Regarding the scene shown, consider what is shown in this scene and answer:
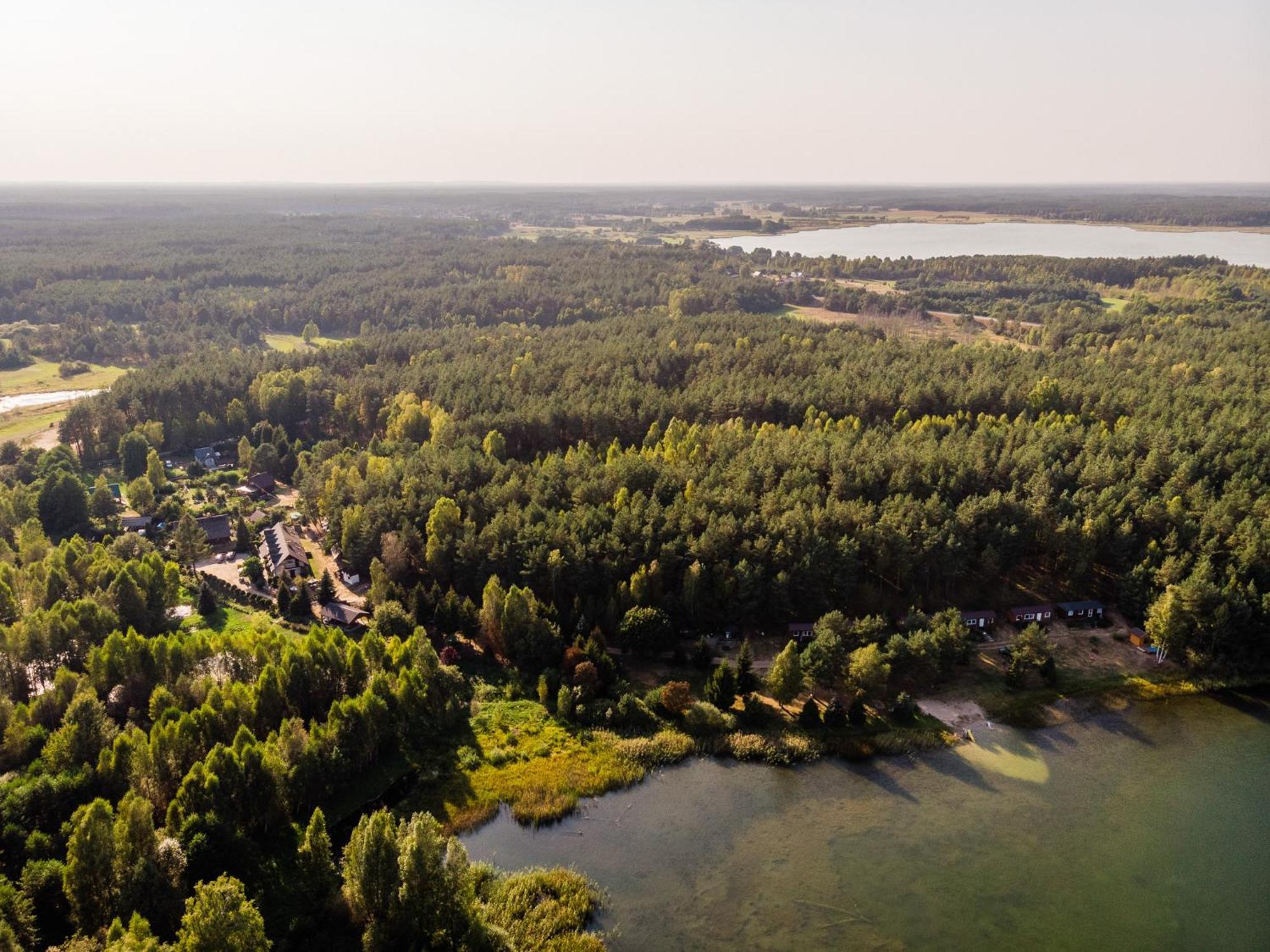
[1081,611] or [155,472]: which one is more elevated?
[155,472]

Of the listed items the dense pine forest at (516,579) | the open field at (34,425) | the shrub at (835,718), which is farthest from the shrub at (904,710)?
the open field at (34,425)

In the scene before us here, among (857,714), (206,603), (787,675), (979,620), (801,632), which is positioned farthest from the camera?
(206,603)

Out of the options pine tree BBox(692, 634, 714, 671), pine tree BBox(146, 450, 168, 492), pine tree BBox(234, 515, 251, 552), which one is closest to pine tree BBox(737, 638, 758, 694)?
pine tree BBox(692, 634, 714, 671)

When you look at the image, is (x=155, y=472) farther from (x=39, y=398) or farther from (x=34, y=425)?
(x=39, y=398)

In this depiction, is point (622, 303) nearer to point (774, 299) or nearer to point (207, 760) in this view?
point (774, 299)

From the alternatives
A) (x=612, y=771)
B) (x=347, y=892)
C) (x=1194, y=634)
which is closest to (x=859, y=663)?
(x=612, y=771)

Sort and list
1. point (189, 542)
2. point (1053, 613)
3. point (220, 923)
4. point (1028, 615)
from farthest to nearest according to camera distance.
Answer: point (189, 542), point (1053, 613), point (1028, 615), point (220, 923)

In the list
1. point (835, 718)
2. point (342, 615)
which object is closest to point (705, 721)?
point (835, 718)
